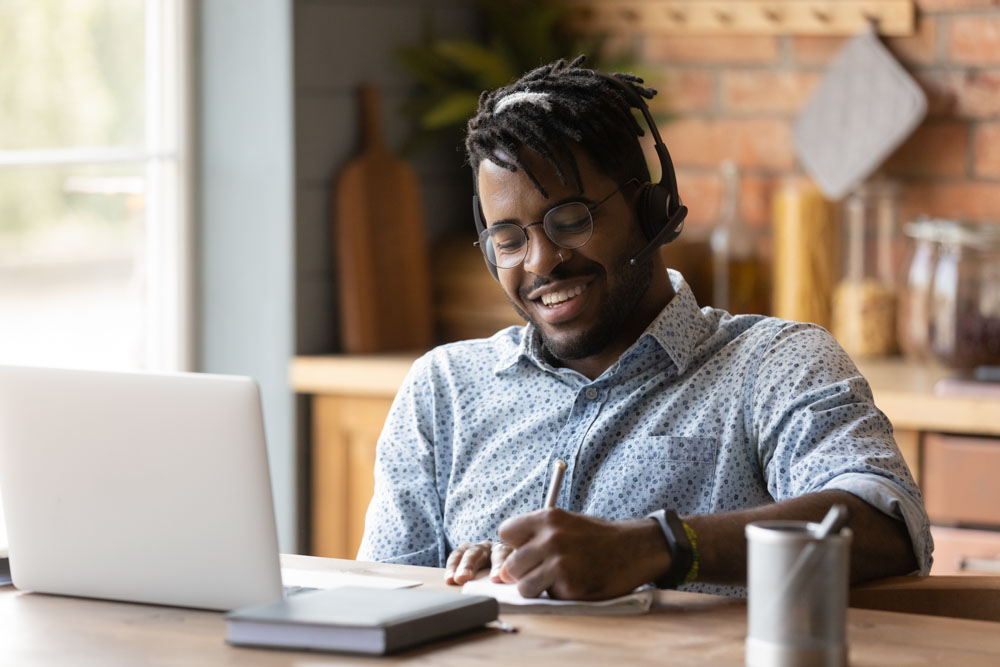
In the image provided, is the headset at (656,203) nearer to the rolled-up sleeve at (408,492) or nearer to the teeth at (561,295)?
the teeth at (561,295)

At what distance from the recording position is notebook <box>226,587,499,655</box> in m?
1.27

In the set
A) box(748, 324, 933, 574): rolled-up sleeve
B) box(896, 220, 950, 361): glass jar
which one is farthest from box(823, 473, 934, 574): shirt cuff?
box(896, 220, 950, 361): glass jar

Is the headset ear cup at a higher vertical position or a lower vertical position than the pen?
higher

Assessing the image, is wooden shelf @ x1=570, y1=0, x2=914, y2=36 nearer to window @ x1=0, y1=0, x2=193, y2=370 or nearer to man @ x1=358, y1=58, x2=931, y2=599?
window @ x1=0, y1=0, x2=193, y2=370

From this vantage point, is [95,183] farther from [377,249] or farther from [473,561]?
[473,561]

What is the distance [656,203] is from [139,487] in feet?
2.53

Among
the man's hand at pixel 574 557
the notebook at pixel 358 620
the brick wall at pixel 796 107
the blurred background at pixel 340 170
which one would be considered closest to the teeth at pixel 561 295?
the man's hand at pixel 574 557

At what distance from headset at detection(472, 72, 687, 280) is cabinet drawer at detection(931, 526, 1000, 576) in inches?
39.2

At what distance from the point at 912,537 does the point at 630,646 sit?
450 millimetres

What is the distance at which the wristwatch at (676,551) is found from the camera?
147cm

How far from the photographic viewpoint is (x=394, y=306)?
3227 millimetres

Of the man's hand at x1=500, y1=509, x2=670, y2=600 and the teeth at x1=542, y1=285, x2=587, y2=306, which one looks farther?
the teeth at x1=542, y1=285, x2=587, y2=306

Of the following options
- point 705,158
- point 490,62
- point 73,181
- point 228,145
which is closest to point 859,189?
point 705,158

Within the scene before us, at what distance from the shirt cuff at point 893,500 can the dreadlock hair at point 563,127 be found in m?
0.50
